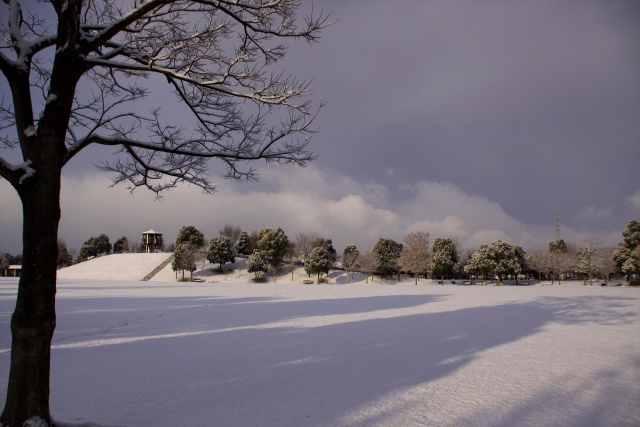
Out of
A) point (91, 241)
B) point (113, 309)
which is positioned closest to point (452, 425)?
point (113, 309)

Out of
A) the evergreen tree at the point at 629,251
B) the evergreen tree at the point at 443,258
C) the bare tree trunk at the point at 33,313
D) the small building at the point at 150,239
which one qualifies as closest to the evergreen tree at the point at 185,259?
the small building at the point at 150,239

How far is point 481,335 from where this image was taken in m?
10.6

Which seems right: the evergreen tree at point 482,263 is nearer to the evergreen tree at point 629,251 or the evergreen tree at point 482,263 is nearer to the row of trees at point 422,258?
the row of trees at point 422,258

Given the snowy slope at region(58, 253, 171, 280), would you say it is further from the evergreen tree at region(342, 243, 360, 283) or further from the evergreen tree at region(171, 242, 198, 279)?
the evergreen tree at region(342, 243, 360, 283)

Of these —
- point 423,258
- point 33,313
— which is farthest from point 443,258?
point 33,313

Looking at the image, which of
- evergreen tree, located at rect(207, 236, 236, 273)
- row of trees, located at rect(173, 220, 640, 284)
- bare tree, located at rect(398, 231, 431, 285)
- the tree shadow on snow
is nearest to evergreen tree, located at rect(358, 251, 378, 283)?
row of trees, located at rect(173, 220, 640, 284)

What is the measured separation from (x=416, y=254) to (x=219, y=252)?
33319 mm

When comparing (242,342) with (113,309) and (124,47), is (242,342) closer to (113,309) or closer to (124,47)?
(124,47)

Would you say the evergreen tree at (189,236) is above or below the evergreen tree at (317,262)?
above

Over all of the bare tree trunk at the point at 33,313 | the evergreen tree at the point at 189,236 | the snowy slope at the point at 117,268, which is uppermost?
the evergreen tree at the point at 189,236

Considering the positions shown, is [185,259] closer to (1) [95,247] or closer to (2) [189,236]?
(2) [189,236]

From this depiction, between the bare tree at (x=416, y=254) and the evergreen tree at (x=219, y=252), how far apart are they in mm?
29508

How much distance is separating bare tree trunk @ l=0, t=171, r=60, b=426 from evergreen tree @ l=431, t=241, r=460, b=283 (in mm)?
59443

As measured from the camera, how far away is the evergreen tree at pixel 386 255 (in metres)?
65.3
